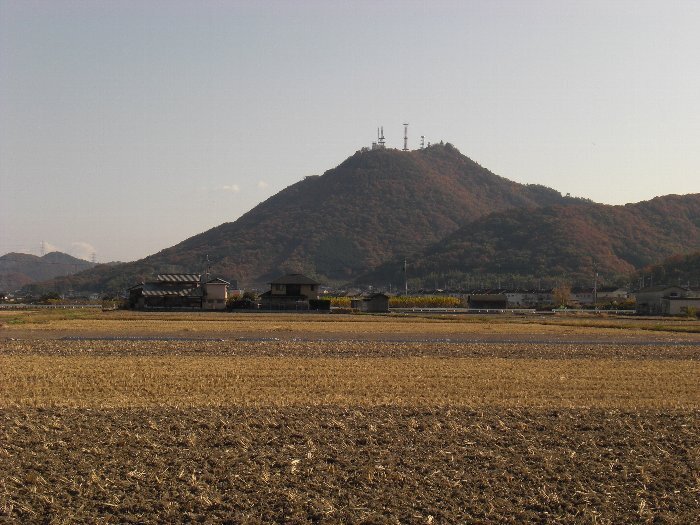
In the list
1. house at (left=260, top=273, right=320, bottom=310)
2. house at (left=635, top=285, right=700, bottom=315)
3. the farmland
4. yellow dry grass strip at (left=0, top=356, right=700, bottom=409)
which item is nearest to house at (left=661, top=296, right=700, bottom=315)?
house at (left=635, top=285, right=700, bottom=315)

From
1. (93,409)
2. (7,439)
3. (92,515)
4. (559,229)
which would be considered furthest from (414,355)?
(559,229)

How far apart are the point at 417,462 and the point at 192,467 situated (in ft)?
10.8

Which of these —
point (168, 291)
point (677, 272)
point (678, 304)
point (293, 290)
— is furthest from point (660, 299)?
point (168, 291)

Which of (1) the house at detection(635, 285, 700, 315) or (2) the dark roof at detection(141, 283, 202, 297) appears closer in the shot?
(1) the house at detection(635, 285, 700, 315)

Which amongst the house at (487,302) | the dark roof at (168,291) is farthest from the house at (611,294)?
the dark roof at (168,291)

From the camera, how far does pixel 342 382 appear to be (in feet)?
62.0

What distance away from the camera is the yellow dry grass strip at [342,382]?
15.9 meters

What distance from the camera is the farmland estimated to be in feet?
30.9

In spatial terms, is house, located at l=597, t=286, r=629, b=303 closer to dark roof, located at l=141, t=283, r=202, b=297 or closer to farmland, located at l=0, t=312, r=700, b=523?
dark roof, located at l=141, t=283, r=202, b=297

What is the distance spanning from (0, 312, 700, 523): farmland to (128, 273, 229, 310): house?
6730 centimetres

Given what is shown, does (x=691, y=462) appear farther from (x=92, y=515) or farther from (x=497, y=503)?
(x=92, y=515)

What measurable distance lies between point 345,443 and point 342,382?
697cm

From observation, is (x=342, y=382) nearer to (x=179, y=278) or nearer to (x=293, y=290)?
(x=293, y=290)

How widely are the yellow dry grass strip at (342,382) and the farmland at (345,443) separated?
91 millimetres
